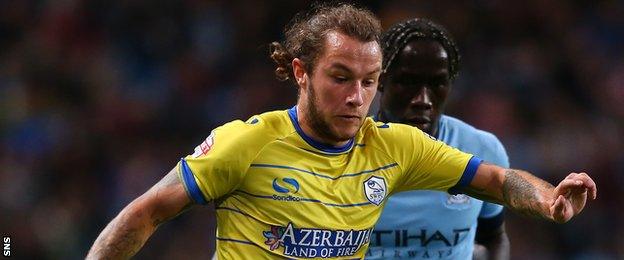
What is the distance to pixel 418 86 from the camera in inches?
160

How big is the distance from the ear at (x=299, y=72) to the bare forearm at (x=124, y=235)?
0.62 m

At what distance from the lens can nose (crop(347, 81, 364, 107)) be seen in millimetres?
3232

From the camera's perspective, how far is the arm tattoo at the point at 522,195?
10.8ft

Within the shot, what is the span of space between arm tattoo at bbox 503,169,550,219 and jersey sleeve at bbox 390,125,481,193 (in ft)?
0.37

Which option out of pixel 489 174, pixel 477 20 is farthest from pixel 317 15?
pixel 477 20

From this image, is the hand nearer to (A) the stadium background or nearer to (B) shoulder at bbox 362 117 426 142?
(B) shoulder at bbox 362 117 426 142

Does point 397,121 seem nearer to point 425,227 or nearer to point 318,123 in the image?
point 425,227

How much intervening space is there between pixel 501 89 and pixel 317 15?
466cm

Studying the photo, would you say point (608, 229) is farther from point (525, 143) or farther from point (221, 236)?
point (221, 236)

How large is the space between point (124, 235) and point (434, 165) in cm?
96

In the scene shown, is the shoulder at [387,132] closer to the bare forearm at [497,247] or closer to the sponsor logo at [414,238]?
the sponsor logo at [414,238]

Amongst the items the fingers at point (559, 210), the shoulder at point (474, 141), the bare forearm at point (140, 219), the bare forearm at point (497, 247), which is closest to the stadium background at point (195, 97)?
the bare forearm at point (497, 247)

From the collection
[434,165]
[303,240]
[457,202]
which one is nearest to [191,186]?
[303,240]

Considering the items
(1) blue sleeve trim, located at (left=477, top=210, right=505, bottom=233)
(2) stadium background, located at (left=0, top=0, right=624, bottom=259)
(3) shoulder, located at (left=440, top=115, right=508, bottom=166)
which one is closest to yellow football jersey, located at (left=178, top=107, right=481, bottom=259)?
(3) shoulder, located at (left=440, top=115, right=508, bottom=166)
